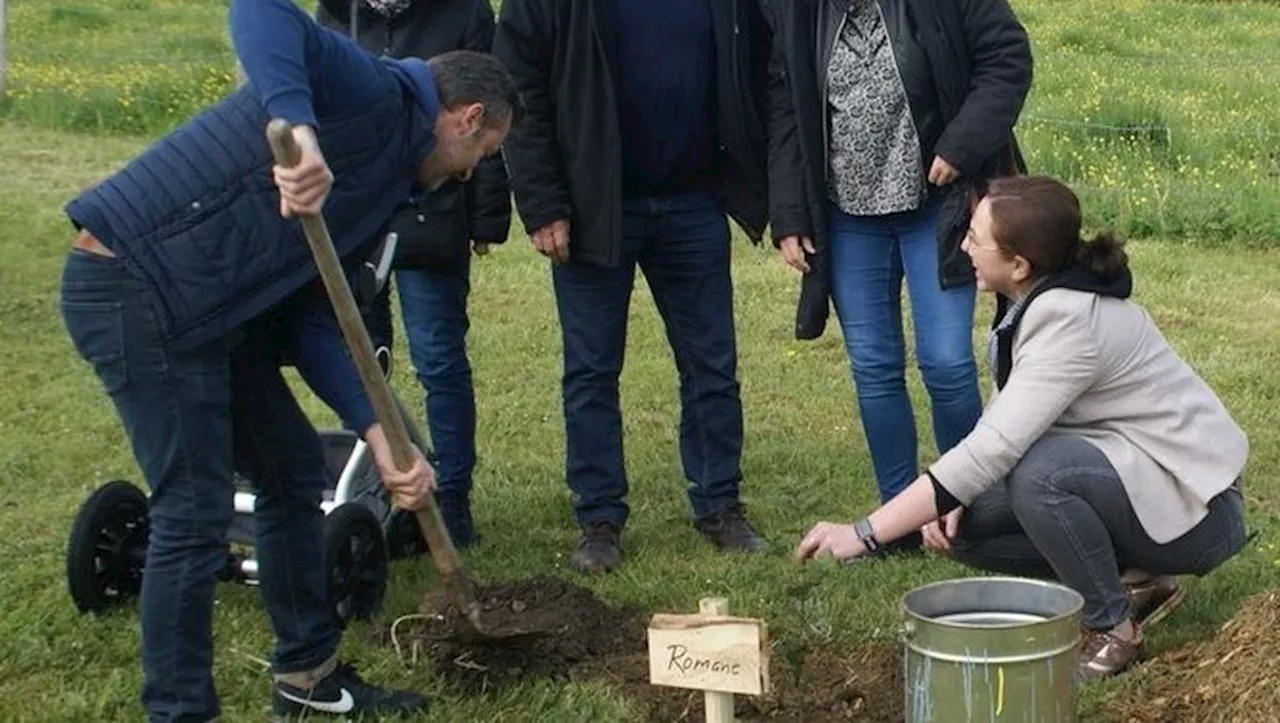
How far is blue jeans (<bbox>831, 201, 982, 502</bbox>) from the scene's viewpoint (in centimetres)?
474

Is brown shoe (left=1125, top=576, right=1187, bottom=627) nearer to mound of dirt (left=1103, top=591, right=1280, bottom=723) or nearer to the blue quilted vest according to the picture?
mound of dirt (left=1103, top=591, right=1280, bottom=723)

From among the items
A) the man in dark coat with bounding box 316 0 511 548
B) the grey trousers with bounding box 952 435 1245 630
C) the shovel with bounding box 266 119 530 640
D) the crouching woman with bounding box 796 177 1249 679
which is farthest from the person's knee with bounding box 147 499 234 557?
the grey trousers with bounding box 952 435 1245 630

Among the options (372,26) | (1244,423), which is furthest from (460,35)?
(1244,423)

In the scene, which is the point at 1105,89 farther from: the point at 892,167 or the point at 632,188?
the point at 632,188

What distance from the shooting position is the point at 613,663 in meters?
4.16

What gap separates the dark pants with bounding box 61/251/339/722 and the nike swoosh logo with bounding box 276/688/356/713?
0.06m

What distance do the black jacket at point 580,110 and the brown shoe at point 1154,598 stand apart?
1.55 metres

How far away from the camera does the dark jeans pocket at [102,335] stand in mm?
3336

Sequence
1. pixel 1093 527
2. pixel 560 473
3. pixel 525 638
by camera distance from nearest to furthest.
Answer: pixel 1093 527
pixel 525 638
pixel 560 473

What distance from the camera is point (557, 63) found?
4.75m

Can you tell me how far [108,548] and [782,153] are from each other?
205 centimetres

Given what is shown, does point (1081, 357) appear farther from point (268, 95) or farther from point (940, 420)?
point (268, 95)

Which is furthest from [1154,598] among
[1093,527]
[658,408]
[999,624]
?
[658,408]

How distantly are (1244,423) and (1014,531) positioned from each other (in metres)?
2.46
